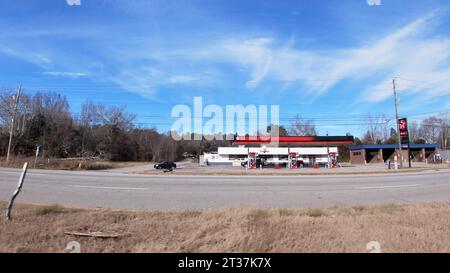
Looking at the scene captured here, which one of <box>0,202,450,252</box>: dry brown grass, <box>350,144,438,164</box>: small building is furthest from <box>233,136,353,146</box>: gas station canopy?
<box>0,202,450,252</box>: dry brown grass

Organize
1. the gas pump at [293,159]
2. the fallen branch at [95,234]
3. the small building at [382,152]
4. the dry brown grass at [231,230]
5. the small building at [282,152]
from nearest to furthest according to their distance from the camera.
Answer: the dry brown grass at [231,230], the fallen branch at [95,234], the gas pump at [293,159], the small building at [282,152], the small building at [382,152]

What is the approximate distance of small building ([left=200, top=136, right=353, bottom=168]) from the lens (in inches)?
1986

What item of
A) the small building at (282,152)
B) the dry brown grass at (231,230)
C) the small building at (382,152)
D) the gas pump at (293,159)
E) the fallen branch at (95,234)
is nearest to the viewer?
the dry brown grass at (231,230)

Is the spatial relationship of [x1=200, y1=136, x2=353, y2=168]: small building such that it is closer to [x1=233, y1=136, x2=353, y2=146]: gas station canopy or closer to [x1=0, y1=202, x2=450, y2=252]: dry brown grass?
[x1=233, y1=136, x2=353, y2=146]: gas station canopy

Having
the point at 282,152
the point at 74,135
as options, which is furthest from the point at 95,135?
the point at 282,152

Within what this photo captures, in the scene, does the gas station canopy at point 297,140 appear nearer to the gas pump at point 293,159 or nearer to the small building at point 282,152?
the small building at point 282,152

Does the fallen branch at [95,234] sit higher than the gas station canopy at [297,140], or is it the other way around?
the gas station canopy at [297,140]

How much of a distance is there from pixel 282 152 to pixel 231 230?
53.0 metres

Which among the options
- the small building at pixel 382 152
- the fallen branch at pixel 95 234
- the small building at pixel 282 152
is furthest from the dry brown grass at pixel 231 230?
the small building at pixel 382 152

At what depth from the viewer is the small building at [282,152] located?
50438 mm

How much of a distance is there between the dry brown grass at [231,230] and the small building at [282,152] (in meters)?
38.8

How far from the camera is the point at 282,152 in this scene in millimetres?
58469
